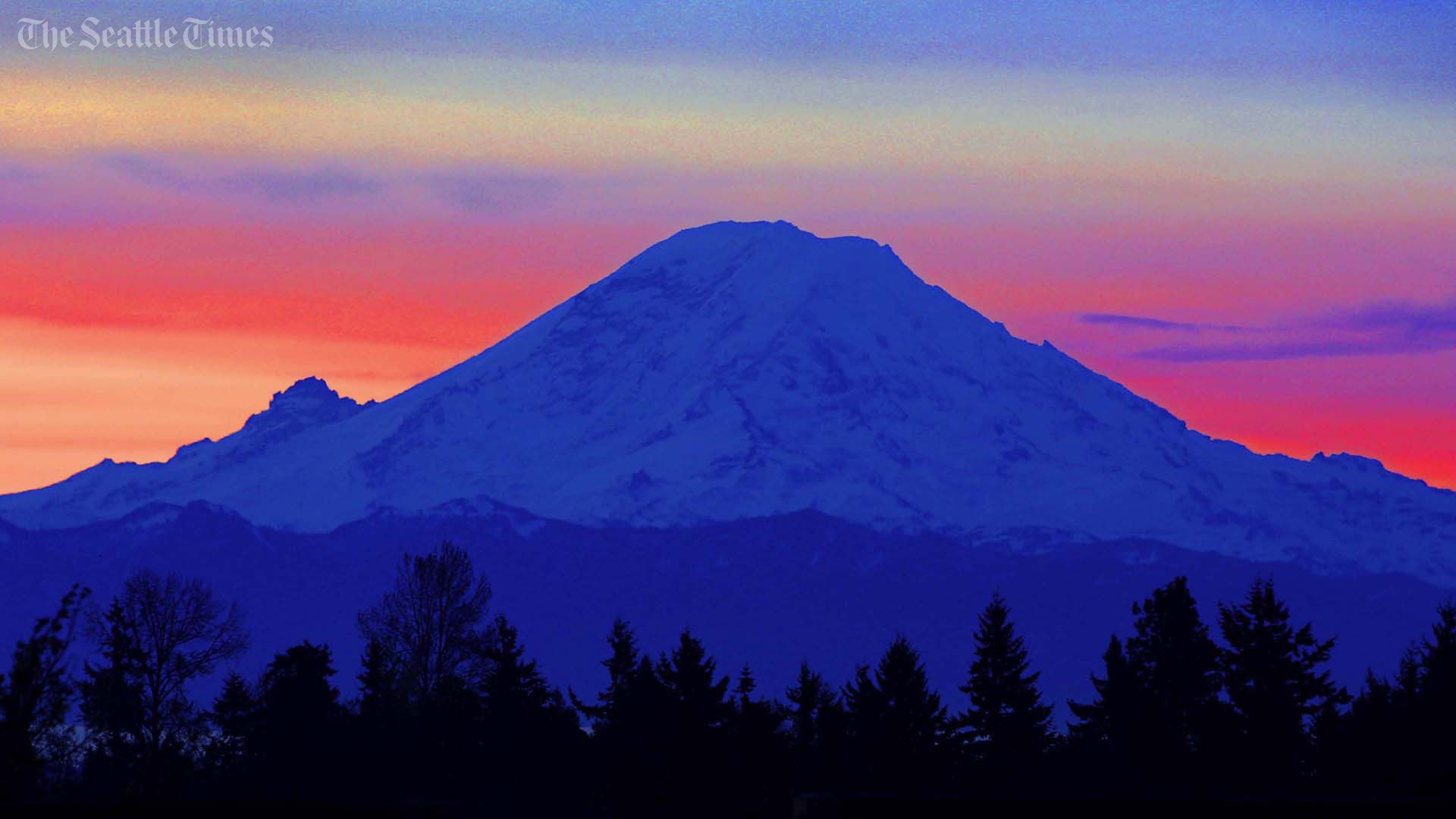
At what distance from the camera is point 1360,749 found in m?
74.6

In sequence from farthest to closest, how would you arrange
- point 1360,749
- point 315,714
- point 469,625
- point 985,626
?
point 469,625 → point 985,626 → point 315,714 → point 1360,749

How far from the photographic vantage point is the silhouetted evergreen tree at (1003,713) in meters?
86.4

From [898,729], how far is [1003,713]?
523 cm

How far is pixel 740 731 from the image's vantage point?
83.6 m

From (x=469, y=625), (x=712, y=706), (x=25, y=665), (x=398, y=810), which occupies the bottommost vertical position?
(x=398, y=810)

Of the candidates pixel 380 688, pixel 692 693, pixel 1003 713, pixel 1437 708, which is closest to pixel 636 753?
pixel 692 693

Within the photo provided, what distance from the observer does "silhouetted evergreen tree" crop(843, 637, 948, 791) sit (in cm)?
8450

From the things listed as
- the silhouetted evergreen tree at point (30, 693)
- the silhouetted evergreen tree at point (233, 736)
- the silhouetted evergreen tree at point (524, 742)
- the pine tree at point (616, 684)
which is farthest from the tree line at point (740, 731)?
the silhouetted evergreen tree at point (30, 693)

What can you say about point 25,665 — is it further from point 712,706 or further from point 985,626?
point 985,626

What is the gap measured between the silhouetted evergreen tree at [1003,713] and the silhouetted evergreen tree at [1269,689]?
8251 millimetres

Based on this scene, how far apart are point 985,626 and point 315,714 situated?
3014cm

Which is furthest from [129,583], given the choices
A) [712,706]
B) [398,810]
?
[398,810]

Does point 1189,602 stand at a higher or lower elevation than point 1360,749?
higher

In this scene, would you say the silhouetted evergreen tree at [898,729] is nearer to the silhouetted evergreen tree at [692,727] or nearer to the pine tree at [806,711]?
the pine tree at [806,711]
